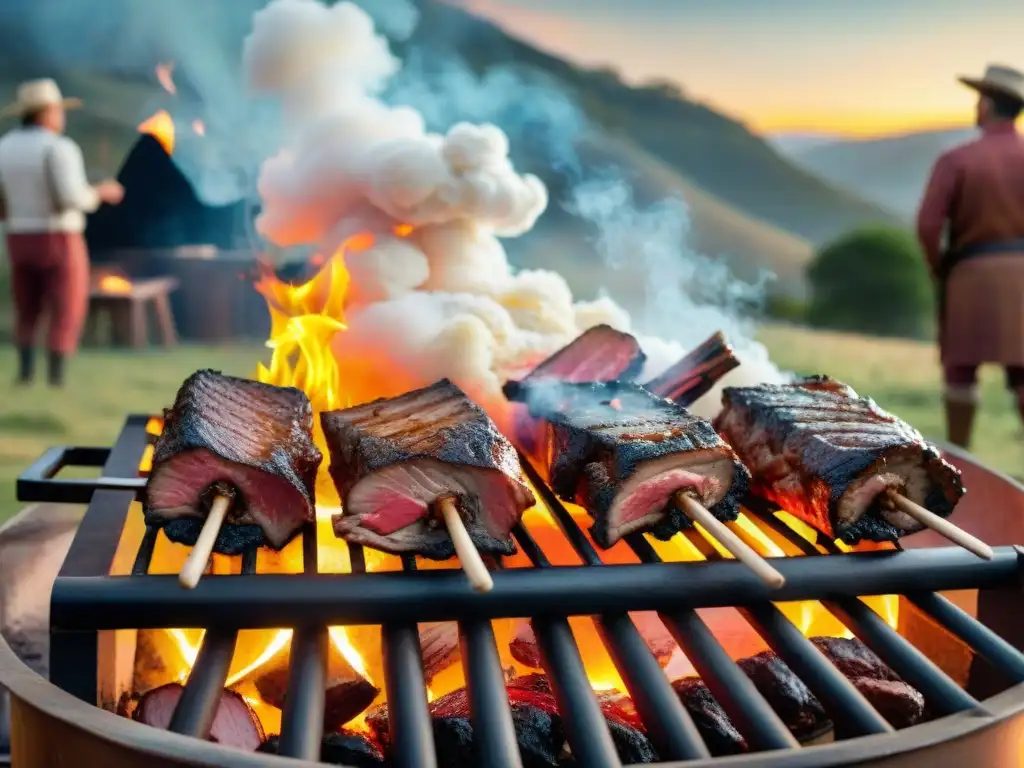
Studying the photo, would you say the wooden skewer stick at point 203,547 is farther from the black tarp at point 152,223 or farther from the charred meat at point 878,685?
the black tarp at point 152,223

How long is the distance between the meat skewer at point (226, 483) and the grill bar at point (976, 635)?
1385 mm

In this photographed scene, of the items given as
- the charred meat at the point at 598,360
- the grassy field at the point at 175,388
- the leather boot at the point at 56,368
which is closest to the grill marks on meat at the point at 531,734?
the charred meat at the point at 598,360

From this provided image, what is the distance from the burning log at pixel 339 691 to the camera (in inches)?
86.9

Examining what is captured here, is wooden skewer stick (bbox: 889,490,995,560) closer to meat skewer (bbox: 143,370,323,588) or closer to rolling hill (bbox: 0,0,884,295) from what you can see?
meat skewer (bbox: 143,370,323,588)

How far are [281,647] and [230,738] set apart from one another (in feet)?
A: 1.34

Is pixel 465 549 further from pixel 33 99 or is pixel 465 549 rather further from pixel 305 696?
pixel 33 99

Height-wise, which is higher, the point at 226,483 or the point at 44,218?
the point at 226,483

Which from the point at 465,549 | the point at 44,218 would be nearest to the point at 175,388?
the point at 44,218

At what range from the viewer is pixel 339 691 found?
2.21 m

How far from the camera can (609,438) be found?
2.27 meters

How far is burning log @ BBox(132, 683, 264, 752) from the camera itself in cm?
203

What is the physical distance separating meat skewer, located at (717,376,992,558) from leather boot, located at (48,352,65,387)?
28.5ft

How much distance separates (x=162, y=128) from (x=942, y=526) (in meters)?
3.34

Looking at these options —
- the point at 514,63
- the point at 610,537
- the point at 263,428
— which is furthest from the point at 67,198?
the point at 514,63
